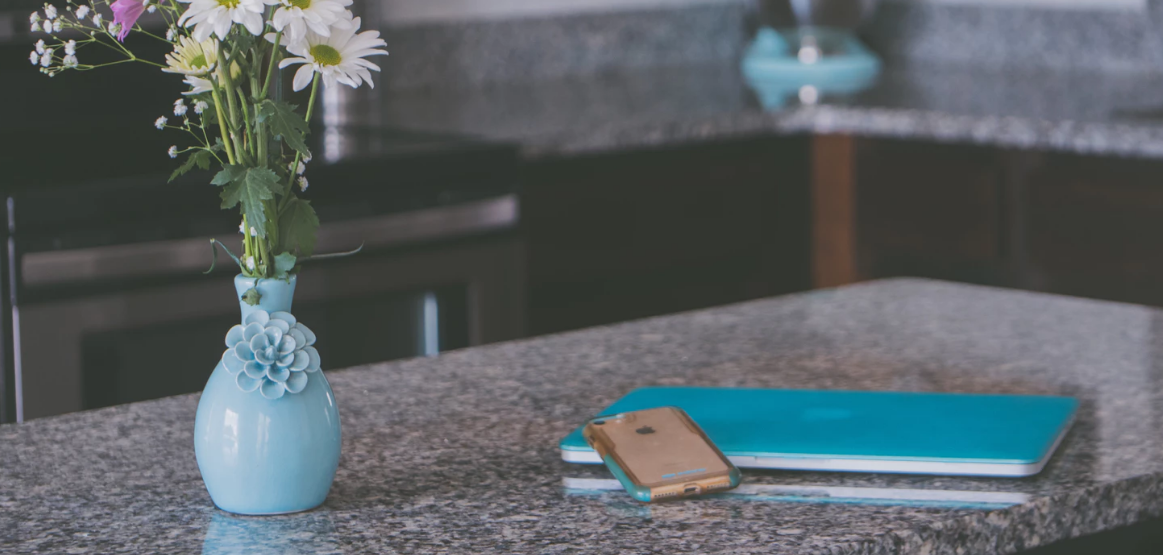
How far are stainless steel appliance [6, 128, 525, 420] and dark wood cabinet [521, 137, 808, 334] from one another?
16cm

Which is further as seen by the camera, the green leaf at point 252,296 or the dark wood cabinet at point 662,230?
the dark wood cabinet at point 662,230

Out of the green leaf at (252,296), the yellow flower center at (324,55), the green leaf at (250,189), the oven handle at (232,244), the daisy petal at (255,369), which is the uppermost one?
the yellow flower center at (324,55)

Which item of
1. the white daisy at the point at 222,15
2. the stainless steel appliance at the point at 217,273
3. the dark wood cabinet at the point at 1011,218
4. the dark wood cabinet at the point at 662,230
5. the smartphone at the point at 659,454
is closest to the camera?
the white daisy at the point at 222,15

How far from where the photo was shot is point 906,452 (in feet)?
3.42

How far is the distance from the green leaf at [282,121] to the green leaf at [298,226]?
0.14 ft

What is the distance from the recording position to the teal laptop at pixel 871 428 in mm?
1035

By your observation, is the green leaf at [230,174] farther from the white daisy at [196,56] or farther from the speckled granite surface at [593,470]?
the speckled granite surface at [593,470]

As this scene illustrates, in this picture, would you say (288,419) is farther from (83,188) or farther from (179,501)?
(83,188)

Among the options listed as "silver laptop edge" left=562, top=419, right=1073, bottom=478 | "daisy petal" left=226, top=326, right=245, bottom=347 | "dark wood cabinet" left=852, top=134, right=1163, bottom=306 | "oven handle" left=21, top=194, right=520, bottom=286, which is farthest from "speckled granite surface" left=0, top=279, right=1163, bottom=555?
"dark wood cabinet" left=852, top=134, right=1163, bottom=306

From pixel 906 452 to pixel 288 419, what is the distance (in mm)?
406

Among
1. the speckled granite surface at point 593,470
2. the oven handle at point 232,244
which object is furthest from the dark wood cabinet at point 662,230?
the speckled granite surface at point 593,470

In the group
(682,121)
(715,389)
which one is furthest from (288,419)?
(682,121)

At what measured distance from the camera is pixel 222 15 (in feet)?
2.82

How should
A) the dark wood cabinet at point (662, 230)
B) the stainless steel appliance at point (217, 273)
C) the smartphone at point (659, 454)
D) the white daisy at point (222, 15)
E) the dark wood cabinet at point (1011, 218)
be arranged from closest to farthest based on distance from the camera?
the white daisy at point (222, 15)
the smartphone at point (659, 454)
the stainless steel appliance at point (217, 273)
the dark wood cabinet at point (1011, 218)
the dark wood cabinet at point (662, 230)
